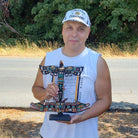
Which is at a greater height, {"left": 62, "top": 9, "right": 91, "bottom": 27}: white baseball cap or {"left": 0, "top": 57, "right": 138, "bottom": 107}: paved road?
{"left": 62, "top": 9, "right": 91, "bottom": 27}: white baseball cap

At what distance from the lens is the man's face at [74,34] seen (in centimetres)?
172

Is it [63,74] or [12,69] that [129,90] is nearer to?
[12,69]

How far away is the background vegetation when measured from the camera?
630 inches

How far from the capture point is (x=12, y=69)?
9.37m

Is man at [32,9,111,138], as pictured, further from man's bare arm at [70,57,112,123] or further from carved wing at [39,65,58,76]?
carved wing at [39,65,58,76]

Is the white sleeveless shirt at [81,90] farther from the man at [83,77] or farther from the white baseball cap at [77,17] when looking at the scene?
the white baseball cap at [77,17]

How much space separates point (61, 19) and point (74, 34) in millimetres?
14683

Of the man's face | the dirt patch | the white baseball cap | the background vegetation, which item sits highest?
the background vegetation

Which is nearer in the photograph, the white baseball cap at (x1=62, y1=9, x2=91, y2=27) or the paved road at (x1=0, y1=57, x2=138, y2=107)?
the white baseball cap at (x1=62, y1=9, x2=91, y2=27)

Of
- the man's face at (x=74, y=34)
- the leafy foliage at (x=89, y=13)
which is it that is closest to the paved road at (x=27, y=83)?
the man's face at (x=74, y=34)

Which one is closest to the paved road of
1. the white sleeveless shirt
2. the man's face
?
the white sleeveless shirt

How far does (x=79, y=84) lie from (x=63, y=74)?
143 mm

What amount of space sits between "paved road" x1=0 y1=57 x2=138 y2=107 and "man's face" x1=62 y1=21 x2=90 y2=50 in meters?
3.75

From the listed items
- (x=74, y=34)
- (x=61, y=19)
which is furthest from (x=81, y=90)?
(x=61, y=19)
